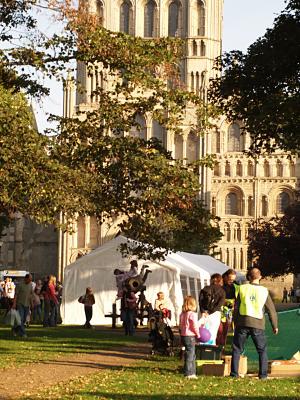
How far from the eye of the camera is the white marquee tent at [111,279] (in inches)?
1642

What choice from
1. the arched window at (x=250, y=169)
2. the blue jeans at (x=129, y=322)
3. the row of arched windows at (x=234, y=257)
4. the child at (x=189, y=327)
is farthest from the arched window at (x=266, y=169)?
the child at (x=189, y=327)

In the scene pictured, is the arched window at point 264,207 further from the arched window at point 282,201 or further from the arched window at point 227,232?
the arched window at point 227,232

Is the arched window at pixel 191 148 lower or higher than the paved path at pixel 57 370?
higher

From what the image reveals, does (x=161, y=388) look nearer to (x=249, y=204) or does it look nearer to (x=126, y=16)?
(x=249, y=204)

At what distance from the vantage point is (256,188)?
99.8 meters

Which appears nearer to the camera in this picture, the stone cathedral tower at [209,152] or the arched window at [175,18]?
the stone cathedral tower at [209,152]

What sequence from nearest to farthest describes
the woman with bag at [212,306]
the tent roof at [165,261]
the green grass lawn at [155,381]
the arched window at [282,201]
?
1. the green grass lawn at [155,381]
2. the woman with bag at [212,306]
3. the tent roof at [165,261]
4. the arched window at [282,201]

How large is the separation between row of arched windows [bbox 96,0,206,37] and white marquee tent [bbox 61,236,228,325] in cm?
5840

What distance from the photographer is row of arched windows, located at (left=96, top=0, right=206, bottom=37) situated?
101562mm

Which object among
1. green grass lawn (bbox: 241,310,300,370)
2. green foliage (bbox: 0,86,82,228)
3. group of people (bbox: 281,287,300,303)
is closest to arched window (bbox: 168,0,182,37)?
group of people (bbox: 281,287,300,303)

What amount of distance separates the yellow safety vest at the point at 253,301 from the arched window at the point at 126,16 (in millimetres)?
84924

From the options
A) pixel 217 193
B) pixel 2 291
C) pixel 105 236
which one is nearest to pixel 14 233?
pixel 105 236

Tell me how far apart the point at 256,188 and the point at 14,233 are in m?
20.2

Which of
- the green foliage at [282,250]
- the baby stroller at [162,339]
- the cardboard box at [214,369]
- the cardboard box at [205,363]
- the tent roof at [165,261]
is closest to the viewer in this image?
the cardboard box at [214,369]
